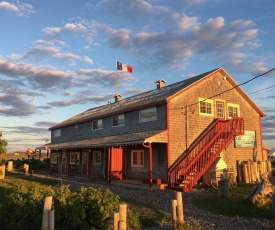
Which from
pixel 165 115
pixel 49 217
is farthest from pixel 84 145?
pixel 49 217

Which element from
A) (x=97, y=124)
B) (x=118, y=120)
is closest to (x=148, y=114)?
(x=118, y=120)

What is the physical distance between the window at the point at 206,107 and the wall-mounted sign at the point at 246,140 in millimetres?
3328

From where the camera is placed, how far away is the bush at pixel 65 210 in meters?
8.28

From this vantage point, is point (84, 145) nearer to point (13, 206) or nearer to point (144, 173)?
point (144, 173)

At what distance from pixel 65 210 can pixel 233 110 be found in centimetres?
1921

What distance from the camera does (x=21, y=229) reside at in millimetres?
8148

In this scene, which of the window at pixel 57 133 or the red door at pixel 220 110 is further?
the window at pixel 57 133

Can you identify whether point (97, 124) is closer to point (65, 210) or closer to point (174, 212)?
point (65, 210)

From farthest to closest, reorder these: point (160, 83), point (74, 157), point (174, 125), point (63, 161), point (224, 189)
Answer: point (63, 161)
point (74, 157)
point (160, 83)
point (174, 125)
point (224, 189)

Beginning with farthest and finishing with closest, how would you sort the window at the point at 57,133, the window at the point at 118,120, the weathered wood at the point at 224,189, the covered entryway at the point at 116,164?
the window at the point at 57,133
the window at the point at 118,120
the covered entryway at the point at 116,164
the weathered wood at the point at 224,189

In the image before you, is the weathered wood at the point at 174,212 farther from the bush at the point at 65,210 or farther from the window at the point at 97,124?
the window at the point at 97,124

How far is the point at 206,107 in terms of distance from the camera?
74.4 feet

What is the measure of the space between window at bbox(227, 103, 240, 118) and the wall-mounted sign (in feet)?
5.45

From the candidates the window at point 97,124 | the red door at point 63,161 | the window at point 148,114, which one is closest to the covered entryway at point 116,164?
the window at point 148,114
